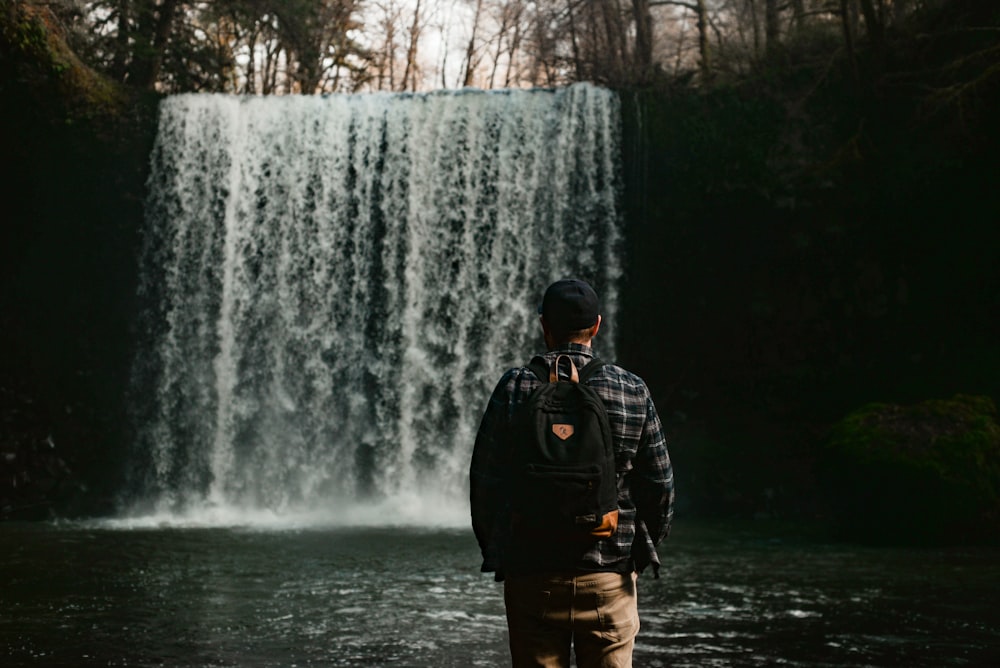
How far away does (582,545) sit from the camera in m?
2.81

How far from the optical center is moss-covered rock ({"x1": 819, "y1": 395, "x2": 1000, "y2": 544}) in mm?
11195

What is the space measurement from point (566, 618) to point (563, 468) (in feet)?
1.35

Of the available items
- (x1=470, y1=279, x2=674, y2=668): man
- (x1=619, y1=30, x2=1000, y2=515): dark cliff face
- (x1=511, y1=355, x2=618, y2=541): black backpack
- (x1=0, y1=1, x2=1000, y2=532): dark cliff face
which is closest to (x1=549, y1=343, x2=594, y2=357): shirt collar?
(x1=470, y1=279, x2=674, y2=668): man

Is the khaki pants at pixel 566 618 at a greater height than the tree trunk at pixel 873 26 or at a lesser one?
lesser

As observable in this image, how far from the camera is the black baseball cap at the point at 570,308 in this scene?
3008 mm

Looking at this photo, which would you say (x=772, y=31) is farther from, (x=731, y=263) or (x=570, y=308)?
(x=570, y=308)

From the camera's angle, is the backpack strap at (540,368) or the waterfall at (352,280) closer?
the backpack strap at (540,368)

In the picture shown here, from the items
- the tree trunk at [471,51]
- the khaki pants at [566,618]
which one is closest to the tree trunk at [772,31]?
the tree trunk at [471,51]

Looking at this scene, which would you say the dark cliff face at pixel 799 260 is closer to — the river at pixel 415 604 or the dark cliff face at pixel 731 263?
the dark cliff face at pixel 731 263

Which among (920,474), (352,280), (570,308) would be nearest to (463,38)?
(352,280)

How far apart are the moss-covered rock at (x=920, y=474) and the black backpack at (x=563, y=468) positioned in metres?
9.48

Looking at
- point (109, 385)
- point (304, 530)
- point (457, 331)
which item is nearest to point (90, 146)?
point (109, 385)

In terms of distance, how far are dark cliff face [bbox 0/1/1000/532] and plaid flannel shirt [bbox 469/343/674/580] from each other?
41.1 feet

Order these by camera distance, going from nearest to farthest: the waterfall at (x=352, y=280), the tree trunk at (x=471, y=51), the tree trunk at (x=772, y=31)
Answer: the waterfall at (x=352, y=280) < the tree trunk at (x=772, y=31) < the tree trunk at (x=471, y=51)
